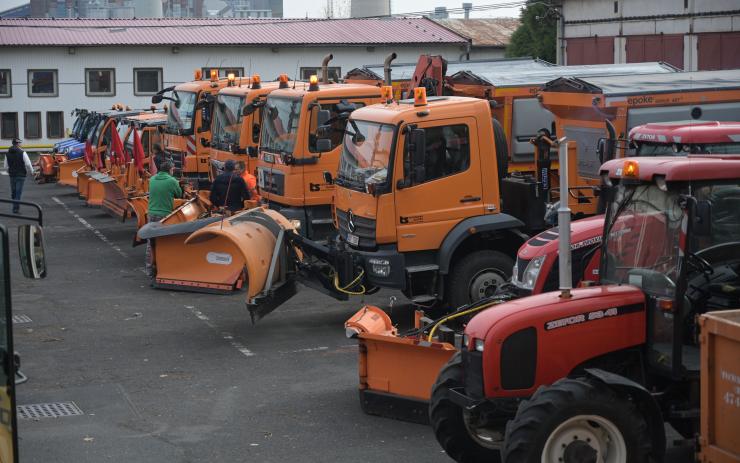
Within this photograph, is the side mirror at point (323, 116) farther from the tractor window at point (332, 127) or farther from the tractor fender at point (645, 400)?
the tractor fender at point (645, 400)

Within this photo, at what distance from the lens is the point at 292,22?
5066cm

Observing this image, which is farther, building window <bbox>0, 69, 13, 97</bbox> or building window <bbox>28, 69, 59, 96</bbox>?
building window <bbox>28, 69, 59, 96</bbox>

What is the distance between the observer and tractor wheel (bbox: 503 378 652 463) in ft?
23.3

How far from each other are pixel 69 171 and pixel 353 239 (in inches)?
747

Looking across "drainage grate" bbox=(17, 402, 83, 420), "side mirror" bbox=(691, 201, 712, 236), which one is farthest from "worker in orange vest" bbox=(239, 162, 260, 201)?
"side mirror" bbox=(691, 201, 712, 236)

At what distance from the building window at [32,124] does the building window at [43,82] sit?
83 cm

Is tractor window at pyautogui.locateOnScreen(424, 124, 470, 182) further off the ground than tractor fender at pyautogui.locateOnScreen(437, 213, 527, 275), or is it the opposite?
tractor window at pyautogui.locateOnScreen(424, 124, 470, 182)

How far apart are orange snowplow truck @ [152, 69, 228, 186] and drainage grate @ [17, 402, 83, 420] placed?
12.0m

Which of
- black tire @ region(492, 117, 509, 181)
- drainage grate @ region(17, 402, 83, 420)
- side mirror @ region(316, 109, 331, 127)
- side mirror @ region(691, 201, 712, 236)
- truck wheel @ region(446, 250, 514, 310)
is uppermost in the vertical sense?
side mirror @ region(316, 109, 331, 127)

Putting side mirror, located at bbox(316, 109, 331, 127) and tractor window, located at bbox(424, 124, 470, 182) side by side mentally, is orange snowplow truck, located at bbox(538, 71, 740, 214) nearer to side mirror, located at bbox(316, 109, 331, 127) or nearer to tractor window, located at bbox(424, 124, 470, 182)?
tractor window, located at bbox(424, 124, 470, 182)

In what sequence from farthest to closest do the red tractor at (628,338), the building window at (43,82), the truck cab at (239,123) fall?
the building window at (43,82) → the truck cab at (239,123) → the red tractor at (628,338)

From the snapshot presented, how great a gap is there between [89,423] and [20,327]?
461 centimetres

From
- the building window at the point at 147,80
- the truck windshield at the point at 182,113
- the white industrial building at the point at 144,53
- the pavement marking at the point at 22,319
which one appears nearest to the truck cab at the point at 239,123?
the truck windshield at the point at 182,113

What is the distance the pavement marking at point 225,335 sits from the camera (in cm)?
1292
